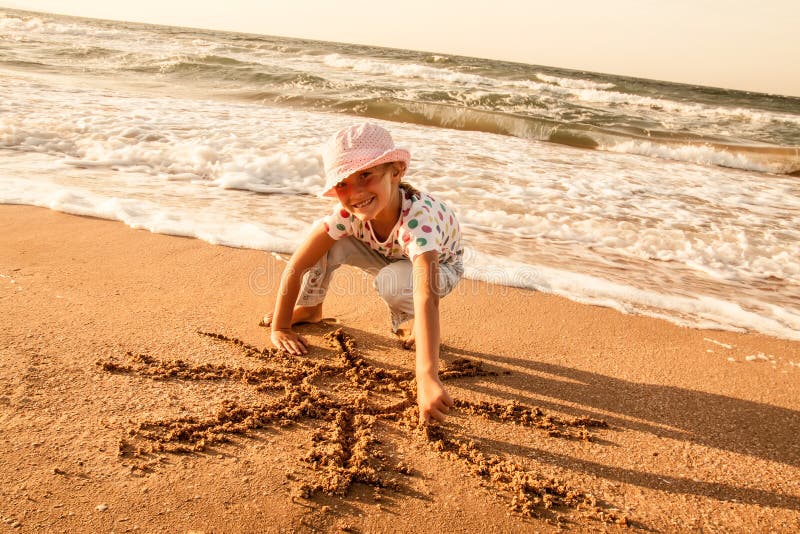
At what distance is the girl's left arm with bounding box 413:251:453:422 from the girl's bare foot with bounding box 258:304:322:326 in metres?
0.71

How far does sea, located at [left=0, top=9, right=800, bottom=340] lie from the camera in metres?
3.60

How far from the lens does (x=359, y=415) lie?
2045 millimetres

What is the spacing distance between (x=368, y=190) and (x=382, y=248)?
0.46 meters

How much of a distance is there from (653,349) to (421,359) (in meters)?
1.35

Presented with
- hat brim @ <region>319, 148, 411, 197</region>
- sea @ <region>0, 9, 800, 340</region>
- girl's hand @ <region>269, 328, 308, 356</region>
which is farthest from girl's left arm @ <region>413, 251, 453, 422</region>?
sea @ <region>0, 9, 800, 340</region>

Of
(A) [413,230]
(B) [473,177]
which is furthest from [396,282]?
(B) [473,177]

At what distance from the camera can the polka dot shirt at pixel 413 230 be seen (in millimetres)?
2266

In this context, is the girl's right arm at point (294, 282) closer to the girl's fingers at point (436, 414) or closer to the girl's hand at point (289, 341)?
the girl's hand at point (289, 341)

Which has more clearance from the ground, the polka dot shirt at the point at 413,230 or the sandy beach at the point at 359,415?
the polka dot shirt at the point at 413,230

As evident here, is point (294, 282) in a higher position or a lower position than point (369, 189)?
lower

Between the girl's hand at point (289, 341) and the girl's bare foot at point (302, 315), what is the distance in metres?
0.13

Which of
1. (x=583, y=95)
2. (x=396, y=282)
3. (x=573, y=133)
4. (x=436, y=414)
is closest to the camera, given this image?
(x=436, y=414)

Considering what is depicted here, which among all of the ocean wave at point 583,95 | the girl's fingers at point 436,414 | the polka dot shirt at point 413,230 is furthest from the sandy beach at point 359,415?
the ocean wave at point 583,95

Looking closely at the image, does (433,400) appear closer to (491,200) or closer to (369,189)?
(369,189)
